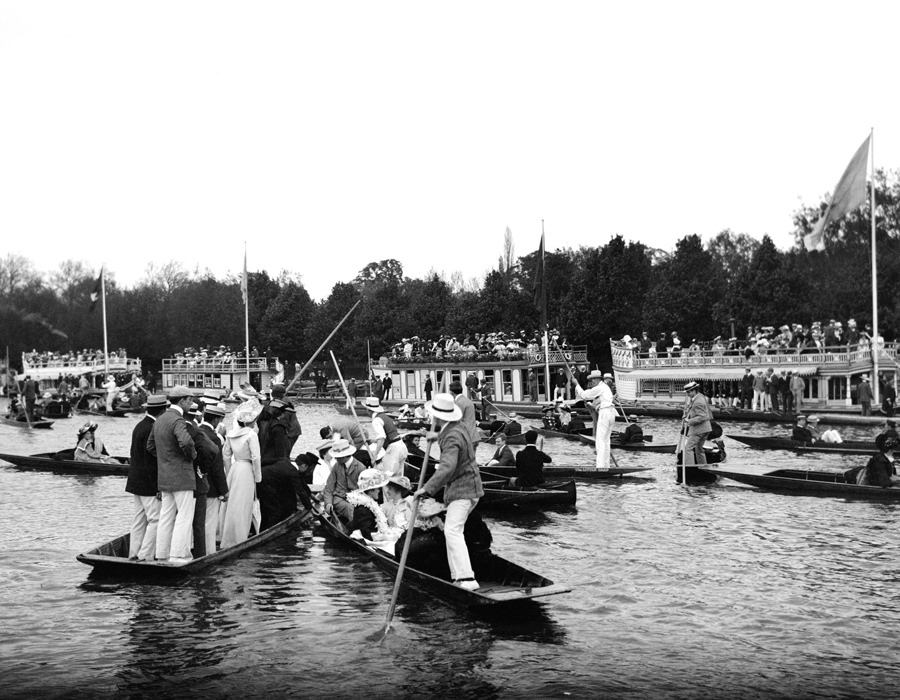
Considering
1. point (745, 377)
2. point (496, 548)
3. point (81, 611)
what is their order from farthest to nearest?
point (745, 377) → point (496, 548) → point (81, 611)

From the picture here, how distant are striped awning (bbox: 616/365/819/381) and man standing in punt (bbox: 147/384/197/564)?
39.3 m

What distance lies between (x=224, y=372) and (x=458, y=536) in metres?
→ 69.8

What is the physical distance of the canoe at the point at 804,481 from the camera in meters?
19.9

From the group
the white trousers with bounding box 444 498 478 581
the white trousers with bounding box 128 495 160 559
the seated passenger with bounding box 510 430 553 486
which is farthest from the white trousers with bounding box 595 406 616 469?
the white trousers with bounding box 128 495 160 559

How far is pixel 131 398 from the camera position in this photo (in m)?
66.4

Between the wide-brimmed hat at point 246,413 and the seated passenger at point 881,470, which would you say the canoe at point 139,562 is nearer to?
the wide-brimmed hat at point 246,413

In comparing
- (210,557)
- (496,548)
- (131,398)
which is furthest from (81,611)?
(131,398)

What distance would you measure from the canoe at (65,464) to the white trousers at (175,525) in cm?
1343

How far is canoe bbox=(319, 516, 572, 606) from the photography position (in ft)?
36.1

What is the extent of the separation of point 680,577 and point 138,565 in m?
7.62

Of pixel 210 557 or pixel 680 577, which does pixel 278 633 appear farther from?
pixel 680 577

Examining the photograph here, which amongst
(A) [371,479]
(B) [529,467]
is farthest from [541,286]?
(A) [371,479]

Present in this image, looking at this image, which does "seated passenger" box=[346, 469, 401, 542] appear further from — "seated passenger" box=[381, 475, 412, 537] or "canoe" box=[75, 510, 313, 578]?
"canoe" box=[75, 510, 313, 578]

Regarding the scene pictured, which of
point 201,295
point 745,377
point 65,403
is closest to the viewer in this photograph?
point 745,377
